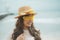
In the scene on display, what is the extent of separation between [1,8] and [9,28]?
226 millimetres

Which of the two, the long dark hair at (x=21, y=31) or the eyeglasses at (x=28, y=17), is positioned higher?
the eyeglasses at (x=28, y=17)

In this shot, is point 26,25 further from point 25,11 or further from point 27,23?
point 25,11

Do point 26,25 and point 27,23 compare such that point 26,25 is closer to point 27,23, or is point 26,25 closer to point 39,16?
point 27,23

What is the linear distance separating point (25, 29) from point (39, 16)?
197 millimetres

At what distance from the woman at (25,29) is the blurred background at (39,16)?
42mm

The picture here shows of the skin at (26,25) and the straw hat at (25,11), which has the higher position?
the straw hat at (25,11)

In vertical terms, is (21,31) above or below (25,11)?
below

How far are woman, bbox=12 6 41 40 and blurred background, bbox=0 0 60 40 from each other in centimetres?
4

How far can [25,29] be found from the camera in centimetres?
132

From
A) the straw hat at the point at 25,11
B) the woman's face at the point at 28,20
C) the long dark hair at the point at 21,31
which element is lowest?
the long dark hair at the point at 21,31

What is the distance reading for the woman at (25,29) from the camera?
4.28ft

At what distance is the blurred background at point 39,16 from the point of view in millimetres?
1312

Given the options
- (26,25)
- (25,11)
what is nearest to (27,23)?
(26,25)

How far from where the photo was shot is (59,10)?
1.33m
